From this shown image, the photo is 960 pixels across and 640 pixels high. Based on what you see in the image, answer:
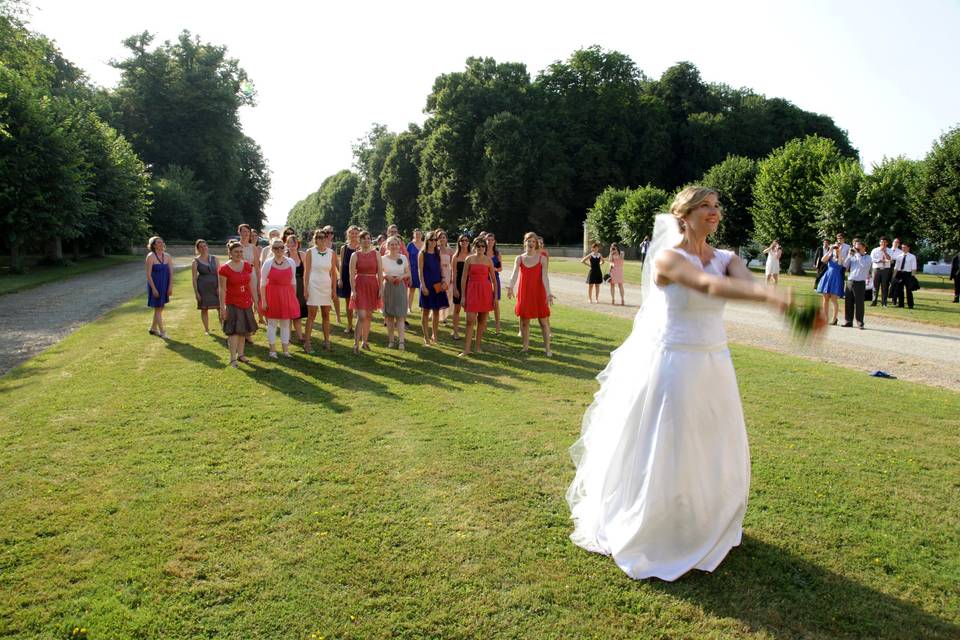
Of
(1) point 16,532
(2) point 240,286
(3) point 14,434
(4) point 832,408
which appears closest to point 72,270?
(2) point 240,286

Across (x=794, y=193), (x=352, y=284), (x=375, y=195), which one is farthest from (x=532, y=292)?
(x=375, y=195)

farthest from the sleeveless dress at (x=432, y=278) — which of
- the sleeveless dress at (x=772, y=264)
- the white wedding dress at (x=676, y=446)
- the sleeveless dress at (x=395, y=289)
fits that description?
the sleeveless dress at (x=772, y=264)

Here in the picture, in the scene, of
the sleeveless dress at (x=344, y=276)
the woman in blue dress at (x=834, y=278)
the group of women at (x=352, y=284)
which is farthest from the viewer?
the woman in blue dress at (x=834, y=278)

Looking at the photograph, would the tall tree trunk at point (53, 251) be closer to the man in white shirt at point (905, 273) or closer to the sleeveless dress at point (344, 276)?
the sleeveless dress at point (344, 276)

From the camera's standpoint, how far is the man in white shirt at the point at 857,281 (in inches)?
615

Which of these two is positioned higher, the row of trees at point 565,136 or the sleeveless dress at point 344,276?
the row of trees at point 565,136

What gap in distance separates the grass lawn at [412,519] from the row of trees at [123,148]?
22802 millimetres

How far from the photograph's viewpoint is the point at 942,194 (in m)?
27.4

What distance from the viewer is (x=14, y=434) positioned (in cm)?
706

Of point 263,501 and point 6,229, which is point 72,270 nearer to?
point 6,229

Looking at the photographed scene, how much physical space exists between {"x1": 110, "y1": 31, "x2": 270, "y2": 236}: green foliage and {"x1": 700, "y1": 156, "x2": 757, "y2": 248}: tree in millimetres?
43145

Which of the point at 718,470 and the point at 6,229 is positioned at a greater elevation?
the point at 6,229

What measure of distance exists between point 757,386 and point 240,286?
26.3 ft

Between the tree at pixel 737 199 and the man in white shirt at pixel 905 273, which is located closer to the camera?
the man in white shirt at pixel 905 273
